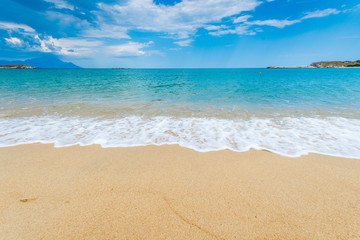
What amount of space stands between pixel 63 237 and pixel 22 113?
9782mm

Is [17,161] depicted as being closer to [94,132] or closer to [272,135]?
[94,132]

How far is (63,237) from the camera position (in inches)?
90.1

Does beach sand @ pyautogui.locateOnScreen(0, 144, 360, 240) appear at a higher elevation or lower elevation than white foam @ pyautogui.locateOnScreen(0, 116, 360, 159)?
higher

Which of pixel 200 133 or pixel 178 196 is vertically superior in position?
pixel 178 196

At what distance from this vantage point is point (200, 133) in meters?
6.16

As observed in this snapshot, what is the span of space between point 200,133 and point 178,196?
3372 mm

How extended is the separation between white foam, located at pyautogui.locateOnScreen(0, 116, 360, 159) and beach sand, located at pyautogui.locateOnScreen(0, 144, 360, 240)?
0.73 m

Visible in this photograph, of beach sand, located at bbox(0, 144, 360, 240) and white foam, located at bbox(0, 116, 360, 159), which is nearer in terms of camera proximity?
beach sand, located at bbox(0, 144, 360, 240)

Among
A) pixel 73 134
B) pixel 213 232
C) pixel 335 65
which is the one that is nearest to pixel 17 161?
pixel 73 134

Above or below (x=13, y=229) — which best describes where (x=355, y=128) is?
below

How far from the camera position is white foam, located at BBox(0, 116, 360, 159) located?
5102 mm

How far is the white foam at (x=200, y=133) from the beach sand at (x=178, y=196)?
730 mm

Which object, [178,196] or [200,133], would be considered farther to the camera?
[200,133]

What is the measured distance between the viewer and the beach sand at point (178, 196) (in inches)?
93.9
